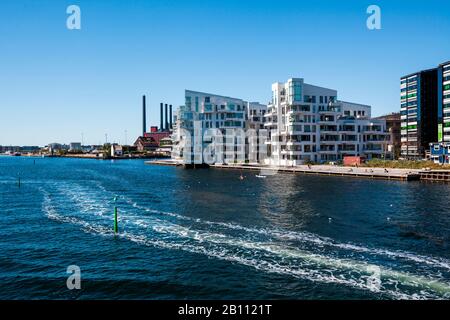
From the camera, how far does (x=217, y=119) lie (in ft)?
568

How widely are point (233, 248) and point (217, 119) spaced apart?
5478 inches

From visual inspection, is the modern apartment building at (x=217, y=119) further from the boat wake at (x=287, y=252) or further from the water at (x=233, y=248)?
the boat wake at (x=287, y=252)

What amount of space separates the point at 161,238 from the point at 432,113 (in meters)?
179

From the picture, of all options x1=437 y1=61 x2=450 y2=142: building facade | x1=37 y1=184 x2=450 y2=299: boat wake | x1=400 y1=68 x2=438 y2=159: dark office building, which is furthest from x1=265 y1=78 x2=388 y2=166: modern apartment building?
x1=37 y1=184 x2=450 y2=299: boat wake

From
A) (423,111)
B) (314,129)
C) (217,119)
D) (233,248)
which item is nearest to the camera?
(233,248)

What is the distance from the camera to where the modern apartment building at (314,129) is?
5433 inches

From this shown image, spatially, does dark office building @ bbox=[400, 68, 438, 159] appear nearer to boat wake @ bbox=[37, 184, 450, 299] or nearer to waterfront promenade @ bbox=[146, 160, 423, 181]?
waterfront promenade @ bbox=[146, 160, 423, 181]

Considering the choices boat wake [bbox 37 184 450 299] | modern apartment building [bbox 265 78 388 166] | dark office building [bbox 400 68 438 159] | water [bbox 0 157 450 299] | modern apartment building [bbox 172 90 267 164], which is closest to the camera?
water [bbox 0 157 450 299]

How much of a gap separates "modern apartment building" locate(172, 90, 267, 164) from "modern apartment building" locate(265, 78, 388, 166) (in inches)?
916

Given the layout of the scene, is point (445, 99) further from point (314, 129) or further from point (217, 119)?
point (217, 119)

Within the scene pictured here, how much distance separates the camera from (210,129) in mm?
173000

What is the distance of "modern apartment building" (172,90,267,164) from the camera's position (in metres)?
172

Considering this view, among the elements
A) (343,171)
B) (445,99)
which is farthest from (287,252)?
(445,99)
